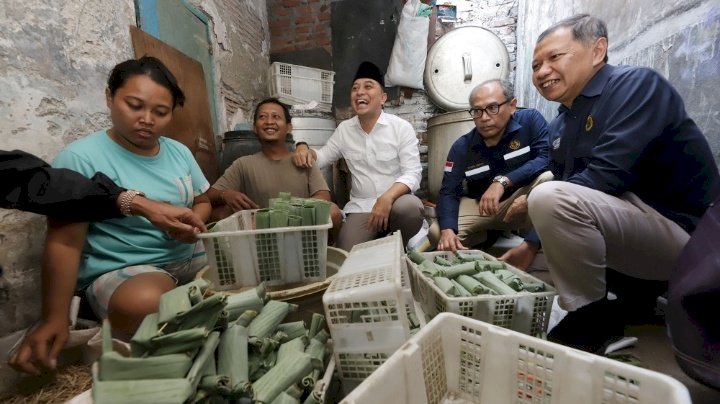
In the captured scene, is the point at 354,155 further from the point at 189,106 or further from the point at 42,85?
the point at 42,85

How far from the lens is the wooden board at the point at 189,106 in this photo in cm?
205

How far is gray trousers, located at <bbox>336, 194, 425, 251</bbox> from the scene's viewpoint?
2.15m

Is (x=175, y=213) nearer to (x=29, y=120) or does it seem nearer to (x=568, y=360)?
(x=29, y=120)

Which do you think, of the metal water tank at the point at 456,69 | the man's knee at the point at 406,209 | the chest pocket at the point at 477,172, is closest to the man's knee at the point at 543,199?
the man's knee at the point at 406,209

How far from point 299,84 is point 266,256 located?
2888 millimetres

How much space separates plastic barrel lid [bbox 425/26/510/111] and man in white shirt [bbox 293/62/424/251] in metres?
1.43

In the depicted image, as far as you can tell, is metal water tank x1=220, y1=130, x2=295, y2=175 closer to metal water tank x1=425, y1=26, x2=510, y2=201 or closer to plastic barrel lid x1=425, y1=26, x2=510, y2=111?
metal water tank x1=425, y1=26, x2=510, y2=201

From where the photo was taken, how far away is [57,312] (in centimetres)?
105

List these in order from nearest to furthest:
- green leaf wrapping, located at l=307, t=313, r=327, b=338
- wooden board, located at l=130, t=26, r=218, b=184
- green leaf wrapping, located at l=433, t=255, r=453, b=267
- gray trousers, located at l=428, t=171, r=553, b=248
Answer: green leaf wrapping, located at l=307, t=313, r=327, b=338
green leaf wrapping, located at l=433, t=255, r=453, b=267
wooden board, located at l=130, t=26, r=218, b=184
gray trousers, located at l=428, t=171, r=553, b=248

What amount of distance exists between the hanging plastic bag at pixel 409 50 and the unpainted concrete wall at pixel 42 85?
8.05ft

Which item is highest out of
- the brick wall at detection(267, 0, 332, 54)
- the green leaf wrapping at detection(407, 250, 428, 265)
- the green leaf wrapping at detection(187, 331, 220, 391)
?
the brick wall at detection(267, 0, 332, 54)

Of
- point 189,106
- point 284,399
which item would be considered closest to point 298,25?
point 189,106

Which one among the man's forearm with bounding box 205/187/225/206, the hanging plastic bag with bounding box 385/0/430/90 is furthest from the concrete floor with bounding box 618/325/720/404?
the hanging plastic bag with bounding box 385/0/430/90

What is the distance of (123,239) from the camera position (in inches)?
50.2
